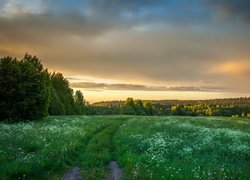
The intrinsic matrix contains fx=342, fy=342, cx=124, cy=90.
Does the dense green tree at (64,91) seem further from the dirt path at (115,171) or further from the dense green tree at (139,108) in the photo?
the dirt path at (115,171)

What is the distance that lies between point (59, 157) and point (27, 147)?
3328 mm

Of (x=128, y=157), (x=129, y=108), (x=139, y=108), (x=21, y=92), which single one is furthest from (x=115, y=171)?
(x=139, y=108)

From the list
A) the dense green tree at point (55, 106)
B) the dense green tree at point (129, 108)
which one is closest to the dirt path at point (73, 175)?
the dense green tree at point (55, 106)

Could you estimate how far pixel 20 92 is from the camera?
43406 millimetres

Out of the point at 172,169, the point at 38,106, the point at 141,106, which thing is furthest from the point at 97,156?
the point at 141,106

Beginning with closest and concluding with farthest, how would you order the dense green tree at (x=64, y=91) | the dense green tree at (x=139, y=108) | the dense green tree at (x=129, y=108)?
the dense green tree at (x=64, y=91), the dense green tree at (x=129, y=108), the dense green tree at (x=139, y=108)

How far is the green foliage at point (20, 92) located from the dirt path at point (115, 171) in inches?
1052

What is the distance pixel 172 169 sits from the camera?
641 inches

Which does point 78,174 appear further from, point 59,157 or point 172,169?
point 172,169

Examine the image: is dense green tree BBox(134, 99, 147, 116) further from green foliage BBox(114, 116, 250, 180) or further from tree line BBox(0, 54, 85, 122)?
green foliage BBox(114, 116, 250, 180)

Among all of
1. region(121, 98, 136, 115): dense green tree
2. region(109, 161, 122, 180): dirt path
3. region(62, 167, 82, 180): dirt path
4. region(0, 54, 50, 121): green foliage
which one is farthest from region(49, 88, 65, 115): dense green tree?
region(62, 167, 82, 180): dirt path

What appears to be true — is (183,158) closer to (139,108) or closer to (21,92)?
(21,92)

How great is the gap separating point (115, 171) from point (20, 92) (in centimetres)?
2948

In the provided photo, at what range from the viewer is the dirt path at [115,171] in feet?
51.9
